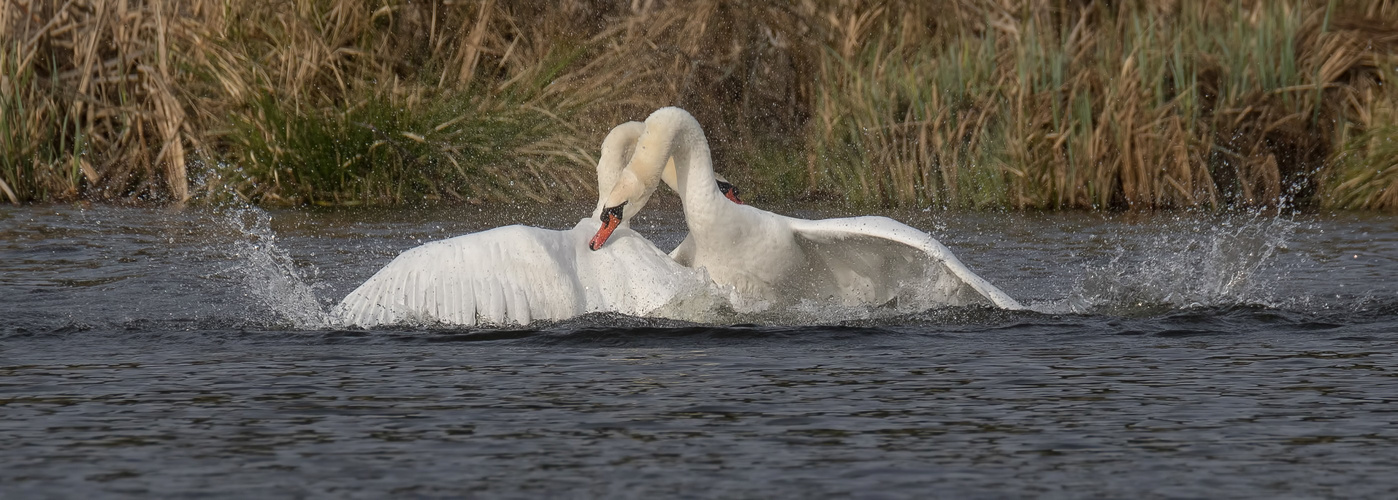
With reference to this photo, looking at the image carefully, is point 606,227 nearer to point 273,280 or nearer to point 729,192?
point 729,192

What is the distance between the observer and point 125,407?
5.10 meters

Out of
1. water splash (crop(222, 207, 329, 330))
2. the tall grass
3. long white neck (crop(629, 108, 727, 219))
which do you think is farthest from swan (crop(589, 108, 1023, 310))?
the tall grass

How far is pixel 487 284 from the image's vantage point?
666cm

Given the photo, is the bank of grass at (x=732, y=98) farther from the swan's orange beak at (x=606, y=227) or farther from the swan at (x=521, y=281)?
the swan at (x=521, y=281)

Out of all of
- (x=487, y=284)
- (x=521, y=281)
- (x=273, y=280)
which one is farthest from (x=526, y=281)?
(x=273, y=280)

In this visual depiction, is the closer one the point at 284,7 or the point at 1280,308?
the point at 1280,308

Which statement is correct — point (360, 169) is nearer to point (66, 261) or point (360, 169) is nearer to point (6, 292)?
point (66, 261)

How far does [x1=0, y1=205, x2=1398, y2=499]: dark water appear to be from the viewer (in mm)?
4164

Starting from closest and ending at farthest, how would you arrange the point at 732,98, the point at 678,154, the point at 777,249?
the point at 777,249 < the point at 678,154 < the point at 732,98

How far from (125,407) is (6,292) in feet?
10.7

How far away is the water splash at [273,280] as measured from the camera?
6.99 meters

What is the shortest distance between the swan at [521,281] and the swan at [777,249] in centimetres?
13

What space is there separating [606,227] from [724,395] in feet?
5.32

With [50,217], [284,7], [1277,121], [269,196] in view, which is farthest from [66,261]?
[1277,121]
